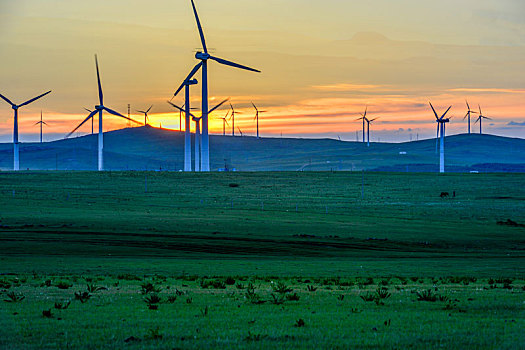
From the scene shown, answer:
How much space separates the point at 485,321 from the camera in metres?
17.6

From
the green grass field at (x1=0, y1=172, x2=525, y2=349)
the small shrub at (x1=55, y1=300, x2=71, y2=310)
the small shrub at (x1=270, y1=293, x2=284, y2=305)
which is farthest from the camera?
the small shrub at (x1=270, y1=293, x2=284, y2=305)

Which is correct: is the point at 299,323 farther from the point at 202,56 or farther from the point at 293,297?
the point at 202,56

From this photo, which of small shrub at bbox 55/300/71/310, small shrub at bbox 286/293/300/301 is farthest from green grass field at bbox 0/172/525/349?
small shrub at bbox 55/300/71/310

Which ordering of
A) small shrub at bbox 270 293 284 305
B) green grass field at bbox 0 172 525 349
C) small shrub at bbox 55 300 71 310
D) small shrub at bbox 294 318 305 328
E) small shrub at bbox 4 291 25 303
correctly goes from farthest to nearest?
small shrub at bbox 4 291 25 303, small shrub at bbox 270 293 284 305, small shrub at bbox 55 300 71 310, small shrub at bbox 294 318 305 328, green grass field at bbox 0 172 525 349

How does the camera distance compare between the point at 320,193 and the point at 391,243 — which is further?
the point at 320,193

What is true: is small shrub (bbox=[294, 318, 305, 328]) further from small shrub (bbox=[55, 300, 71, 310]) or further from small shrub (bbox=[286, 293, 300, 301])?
small shrub (bbox=[55, 300, 71, 310])

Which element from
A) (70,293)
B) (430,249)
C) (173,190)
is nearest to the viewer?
(70,293)

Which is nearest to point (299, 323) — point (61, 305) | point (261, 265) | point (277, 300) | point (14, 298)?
point (277, 300)

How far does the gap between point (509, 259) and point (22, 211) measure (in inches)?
2539

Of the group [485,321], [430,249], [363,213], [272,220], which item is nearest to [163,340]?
[485,321]

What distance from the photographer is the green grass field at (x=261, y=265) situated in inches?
642

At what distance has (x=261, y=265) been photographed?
4666cm

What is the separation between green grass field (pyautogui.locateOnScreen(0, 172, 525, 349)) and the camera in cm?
1631

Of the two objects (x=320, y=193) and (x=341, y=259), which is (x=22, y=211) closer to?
(x=341, y=259)
